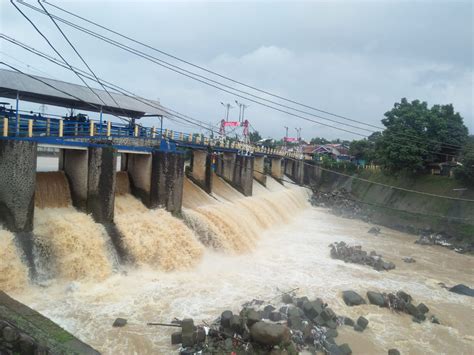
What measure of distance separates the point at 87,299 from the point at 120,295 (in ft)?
3.36

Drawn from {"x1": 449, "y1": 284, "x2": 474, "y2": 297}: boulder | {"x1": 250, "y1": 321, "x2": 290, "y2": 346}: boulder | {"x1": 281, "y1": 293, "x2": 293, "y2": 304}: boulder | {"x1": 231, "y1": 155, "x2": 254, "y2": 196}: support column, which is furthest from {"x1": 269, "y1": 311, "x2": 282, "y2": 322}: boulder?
{"x1": 231, "y1": 155, "x2": 254, "y2": 196}: support column

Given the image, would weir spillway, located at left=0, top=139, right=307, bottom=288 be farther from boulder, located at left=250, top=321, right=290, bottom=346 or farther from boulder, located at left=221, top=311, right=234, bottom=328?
boulder, located at left=250, top=321, right=290, bottom=346

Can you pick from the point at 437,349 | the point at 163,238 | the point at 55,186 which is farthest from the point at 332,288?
the point at 55,186

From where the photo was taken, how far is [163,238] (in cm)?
1511

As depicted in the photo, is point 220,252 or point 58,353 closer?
point 58,353

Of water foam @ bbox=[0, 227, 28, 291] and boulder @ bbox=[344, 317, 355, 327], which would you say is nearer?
water foam @ bbox=[0, 227, 28, 291]

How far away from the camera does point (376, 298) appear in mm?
12859

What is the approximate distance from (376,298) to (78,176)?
41.6ft

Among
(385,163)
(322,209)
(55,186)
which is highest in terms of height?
(385,163)

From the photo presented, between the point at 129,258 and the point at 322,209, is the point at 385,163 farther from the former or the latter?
the point at 129,258

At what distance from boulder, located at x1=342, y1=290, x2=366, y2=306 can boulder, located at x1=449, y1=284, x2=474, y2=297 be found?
501 cm

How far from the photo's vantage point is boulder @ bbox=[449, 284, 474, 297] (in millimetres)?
14744

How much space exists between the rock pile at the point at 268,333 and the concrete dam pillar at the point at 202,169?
14092mm

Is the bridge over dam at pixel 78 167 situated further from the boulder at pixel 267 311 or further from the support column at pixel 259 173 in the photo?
the support column at pixel 259 173
